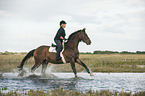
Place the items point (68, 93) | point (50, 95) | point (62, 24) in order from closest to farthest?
point (50, 95) < point (68, 93) < point (62, 24)

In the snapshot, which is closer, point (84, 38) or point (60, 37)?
point (60, 37)

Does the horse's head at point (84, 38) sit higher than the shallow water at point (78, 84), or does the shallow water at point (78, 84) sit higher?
the horse's head at point (84, 38)

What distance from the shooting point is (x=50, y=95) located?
23.3ft

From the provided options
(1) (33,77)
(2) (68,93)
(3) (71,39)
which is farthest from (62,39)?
(2) (68,93)

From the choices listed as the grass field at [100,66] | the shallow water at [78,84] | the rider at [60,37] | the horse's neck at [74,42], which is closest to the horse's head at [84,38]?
the horse's neck at [74,42]

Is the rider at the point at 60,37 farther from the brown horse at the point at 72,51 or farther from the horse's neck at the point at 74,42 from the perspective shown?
the horse's neck at the point at 74,42

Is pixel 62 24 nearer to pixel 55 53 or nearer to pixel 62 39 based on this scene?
pixel 62 39

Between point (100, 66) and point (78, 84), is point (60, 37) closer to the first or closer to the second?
point (78, 84)

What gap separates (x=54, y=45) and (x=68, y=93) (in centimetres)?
653

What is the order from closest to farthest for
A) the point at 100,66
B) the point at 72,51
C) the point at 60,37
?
the point at 60,37 → the point at 72,51 → the point at 100,66

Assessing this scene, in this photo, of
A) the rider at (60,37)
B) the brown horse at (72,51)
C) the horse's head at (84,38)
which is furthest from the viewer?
the brown horse at (72,51)

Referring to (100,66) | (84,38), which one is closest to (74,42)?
(84,38)

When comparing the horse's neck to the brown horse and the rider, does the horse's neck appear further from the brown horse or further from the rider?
the rider

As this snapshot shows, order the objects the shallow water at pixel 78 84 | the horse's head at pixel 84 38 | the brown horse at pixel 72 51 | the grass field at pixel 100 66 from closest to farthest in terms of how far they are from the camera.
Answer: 1. the shallow water at pixel 78 84
2. the horse's head at pixel 84 38
3. the brown horse at pixel 72 51
4. the grass field at pixel 100 66
